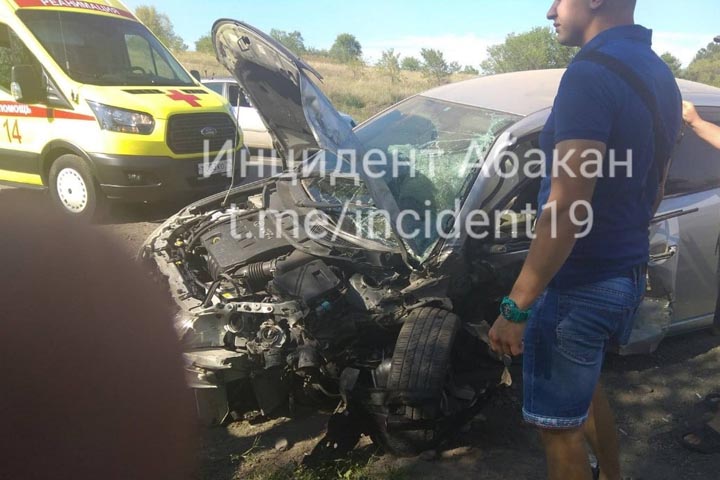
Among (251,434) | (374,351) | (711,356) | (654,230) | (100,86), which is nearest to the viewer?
(374,351)

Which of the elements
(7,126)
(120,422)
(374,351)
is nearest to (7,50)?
(7,126)

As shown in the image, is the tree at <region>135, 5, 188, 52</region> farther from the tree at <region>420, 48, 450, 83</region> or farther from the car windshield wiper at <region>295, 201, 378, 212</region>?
the car windshield wiper at <region>295, 201, 378, 212</region>

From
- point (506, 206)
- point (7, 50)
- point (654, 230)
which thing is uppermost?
point (7, 50)

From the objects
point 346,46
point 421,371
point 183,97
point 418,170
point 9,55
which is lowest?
point 421,371

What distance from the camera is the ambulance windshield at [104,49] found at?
20.9 feet

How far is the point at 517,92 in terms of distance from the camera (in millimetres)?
3375

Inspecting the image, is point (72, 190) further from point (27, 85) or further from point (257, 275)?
point (257, 275)

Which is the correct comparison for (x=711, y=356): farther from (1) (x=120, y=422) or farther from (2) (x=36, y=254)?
(2) (x=36, y=254)

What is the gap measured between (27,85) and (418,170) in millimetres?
5054

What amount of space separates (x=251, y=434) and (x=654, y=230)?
244 centimetres

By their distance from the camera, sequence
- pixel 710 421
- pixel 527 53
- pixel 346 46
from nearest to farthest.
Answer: pixel 710 421, pixel 527 53, pixel 346 46

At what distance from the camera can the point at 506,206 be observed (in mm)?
2959

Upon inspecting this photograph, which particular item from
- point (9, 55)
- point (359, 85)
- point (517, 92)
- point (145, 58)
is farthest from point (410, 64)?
point (517, 92)

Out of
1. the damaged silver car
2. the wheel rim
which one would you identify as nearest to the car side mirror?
the wheel rim
